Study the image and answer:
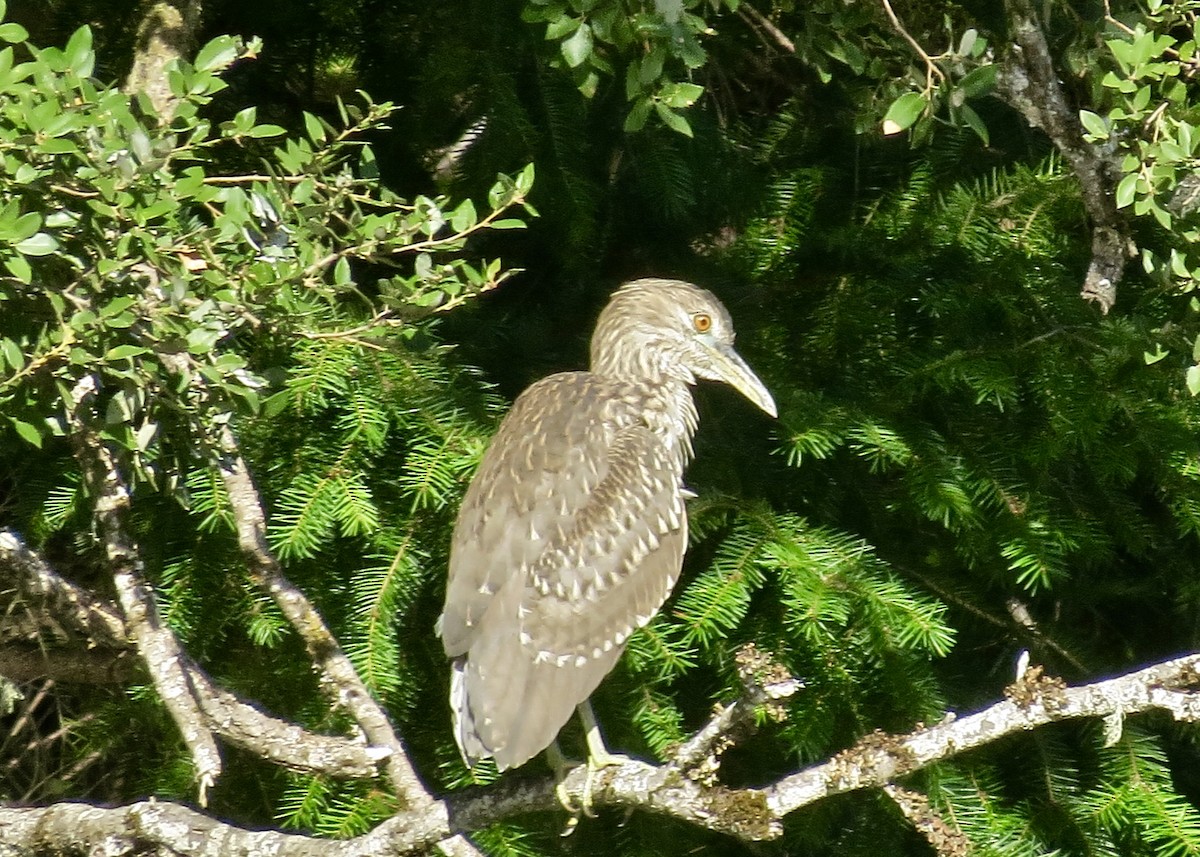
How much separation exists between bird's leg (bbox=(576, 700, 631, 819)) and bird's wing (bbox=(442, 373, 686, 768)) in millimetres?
192

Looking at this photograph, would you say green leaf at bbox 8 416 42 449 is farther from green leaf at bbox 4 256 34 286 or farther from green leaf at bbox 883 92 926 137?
green leaf at bbox 883 92 926 137

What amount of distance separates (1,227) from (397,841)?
4.44ft

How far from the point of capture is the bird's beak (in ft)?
10.4

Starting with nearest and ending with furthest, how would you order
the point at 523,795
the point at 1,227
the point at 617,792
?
the point at 1,227
the point at 617,792
the point at 523,795

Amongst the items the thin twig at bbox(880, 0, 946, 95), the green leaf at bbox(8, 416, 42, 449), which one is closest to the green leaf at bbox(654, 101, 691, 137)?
the thin twig at bbox(880, 0, 946, 95)

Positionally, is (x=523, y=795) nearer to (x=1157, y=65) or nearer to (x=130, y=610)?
(x=130, y=610)

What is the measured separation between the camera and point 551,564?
2.96 m

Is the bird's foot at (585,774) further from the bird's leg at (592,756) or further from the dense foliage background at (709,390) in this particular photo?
the dense foliage background at (709,390)

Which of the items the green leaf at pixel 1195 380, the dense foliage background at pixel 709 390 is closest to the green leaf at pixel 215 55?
the dense foliage background at pixel 709 390

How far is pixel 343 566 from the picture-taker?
321cm

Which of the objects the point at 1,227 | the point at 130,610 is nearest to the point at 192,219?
the point at 130,610

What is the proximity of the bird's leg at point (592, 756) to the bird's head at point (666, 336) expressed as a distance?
84cm

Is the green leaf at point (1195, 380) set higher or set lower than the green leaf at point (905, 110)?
lower

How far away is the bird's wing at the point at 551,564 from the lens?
2.78 meters
